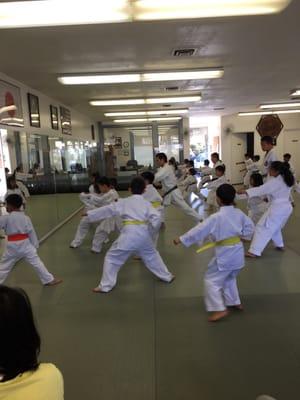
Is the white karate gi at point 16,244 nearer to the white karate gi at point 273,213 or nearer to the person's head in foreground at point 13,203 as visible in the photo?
the person's head in foreground at point 13,203

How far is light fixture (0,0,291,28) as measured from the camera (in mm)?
2893

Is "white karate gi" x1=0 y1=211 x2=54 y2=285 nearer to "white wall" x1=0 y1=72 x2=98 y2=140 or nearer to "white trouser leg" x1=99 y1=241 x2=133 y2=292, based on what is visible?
"white trouser leg" x1=99 y1=241 x2=133 y2=292

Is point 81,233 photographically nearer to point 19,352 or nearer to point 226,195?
point 226,195

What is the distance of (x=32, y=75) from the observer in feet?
17.9

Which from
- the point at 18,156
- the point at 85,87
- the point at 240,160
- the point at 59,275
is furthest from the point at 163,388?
the point at 240,160

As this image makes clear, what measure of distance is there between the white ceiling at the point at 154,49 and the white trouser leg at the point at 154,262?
7.74 feet

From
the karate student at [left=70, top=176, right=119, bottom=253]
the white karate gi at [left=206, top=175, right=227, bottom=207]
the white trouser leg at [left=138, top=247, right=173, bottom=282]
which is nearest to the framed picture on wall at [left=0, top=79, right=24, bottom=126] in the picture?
the karate student at [left=70, top=176, right=119, bottom=253]

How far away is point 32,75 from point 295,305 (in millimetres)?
4873

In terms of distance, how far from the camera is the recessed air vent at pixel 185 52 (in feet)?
14.8

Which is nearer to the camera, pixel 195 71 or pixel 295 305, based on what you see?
pixel 295 305

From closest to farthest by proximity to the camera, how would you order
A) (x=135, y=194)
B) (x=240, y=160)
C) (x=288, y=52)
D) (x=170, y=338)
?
(x=170, y=338) → (x=135, y=194) → (x=288, y=52) → (x=240, y=160)

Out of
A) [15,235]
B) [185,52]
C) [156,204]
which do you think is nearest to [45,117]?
[156,204]

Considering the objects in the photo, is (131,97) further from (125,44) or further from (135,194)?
(135,194)

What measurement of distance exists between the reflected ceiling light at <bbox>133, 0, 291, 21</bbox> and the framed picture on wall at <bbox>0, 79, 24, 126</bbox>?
2688 millimetres
